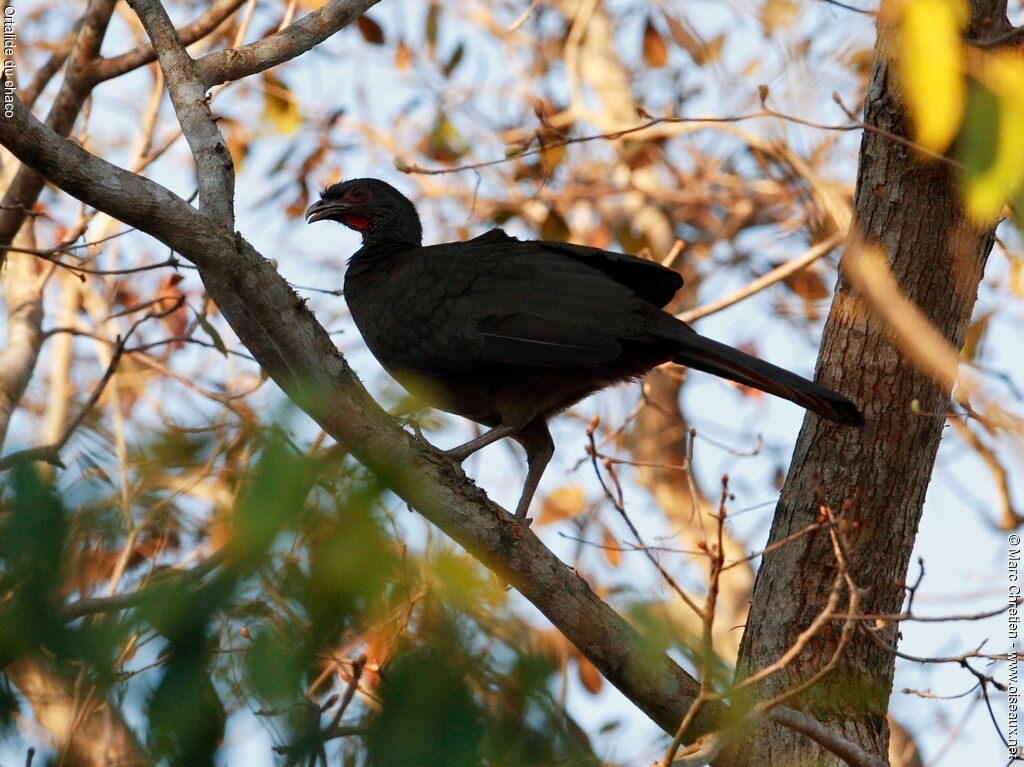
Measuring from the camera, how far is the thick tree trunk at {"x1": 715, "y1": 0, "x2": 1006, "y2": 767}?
4.52 metres

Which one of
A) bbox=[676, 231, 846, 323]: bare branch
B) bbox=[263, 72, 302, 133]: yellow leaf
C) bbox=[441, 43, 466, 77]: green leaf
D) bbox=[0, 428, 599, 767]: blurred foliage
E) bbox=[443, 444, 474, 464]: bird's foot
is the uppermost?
bbox=[441, 43, 466, 77]: green leaf

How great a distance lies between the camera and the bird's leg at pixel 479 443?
503 centimetres

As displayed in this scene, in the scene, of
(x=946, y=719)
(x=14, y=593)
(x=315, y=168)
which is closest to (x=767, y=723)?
(x=14, y=593)

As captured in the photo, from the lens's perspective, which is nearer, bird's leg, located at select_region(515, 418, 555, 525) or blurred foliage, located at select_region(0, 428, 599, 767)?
blurred foliage, located at select_region(0, 428, 599, 767)

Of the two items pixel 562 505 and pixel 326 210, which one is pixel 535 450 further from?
pixel 562 505

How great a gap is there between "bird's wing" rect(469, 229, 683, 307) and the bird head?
1395mm

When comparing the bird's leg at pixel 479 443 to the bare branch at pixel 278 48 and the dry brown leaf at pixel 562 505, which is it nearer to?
the bare branch at pixel 278 48

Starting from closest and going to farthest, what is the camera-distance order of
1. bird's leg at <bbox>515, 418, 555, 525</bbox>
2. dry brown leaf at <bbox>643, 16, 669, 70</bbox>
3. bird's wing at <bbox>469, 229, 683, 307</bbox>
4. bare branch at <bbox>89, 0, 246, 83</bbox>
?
bird's wing at <bbox>469, 229, 683, 307</bbox>, bare branch at <bbox>89, 0, 246, 83</bbox>, bird's leg at <bbox>515, 418, 555, 525</bbox>, dry brown leaf at <bbox>643, 16, 669, 70</bbox>

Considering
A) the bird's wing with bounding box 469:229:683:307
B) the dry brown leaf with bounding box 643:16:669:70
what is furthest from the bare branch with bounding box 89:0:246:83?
the dry brown leaf with bounding box 643:16:669:70

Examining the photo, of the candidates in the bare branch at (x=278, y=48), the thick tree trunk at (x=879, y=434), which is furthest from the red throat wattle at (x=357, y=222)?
the thick tree trunk at (x=879, y=434)

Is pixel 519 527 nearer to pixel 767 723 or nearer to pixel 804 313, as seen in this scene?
pixel 767 723

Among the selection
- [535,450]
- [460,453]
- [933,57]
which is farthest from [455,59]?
[933,57]

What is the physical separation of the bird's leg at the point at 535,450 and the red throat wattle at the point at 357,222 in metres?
1.68

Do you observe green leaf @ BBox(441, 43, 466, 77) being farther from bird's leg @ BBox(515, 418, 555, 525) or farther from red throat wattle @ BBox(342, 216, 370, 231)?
bird's leg @ BBox(515, 418, 555, 525)
